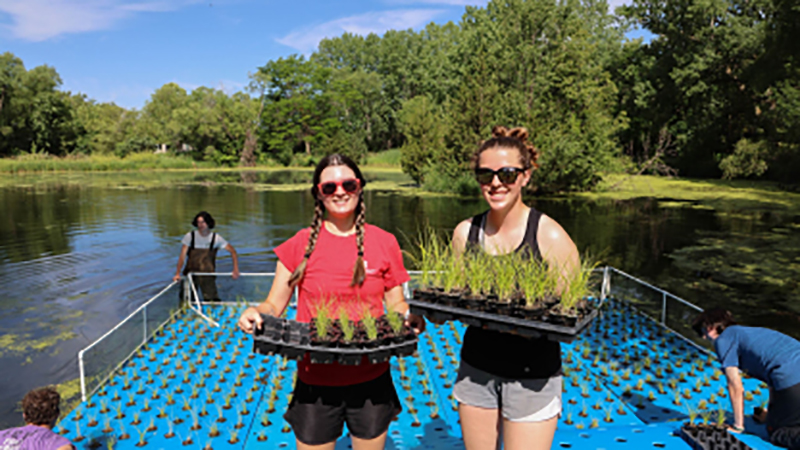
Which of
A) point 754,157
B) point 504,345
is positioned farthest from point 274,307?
point 754,157

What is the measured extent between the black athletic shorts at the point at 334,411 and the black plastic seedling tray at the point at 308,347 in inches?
7.0

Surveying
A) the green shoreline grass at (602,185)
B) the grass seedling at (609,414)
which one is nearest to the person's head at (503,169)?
the grass seedling at (609,414)

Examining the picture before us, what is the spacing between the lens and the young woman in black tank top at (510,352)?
2264 millimetres

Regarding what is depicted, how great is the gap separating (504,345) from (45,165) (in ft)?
193

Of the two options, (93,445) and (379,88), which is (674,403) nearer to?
(93,445)

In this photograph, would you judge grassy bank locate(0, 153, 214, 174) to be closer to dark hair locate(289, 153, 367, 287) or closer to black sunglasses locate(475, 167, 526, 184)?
dark hair locate(289, 153, 367, 287)

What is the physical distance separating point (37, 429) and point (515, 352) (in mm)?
2797

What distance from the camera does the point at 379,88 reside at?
72250 millimetres

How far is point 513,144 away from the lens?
2586mm

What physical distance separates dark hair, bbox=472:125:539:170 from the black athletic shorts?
1.21 meters

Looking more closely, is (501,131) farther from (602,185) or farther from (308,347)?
(602,185)

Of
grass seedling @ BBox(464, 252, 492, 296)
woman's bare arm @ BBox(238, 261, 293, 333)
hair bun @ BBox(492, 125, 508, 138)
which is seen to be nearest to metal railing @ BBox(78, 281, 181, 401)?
woman's bare arm @ BBox(238, 261, 293, 333)

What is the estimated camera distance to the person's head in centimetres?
251

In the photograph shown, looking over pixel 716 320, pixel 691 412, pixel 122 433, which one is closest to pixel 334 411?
pixel 122 433
